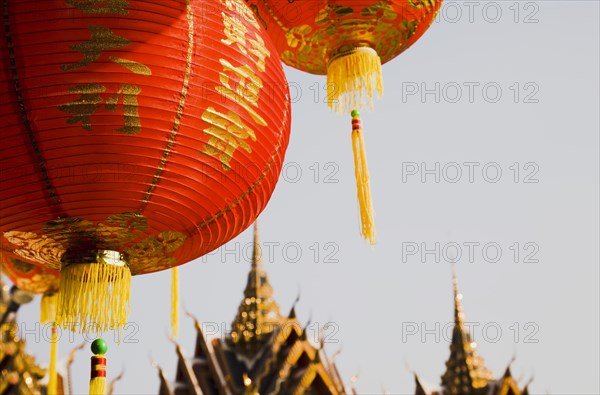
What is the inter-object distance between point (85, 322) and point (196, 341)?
1077cm

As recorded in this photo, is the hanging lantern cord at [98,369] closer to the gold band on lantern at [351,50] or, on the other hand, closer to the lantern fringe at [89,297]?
the lantern fringe at [89,297]

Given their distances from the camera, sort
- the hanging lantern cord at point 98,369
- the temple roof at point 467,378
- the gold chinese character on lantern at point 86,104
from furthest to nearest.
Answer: the temple roof at point 467,378 < the hanging lantern cord at point 98,369 < the gold chinese character on lantern at point 86,104

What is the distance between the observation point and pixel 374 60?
11.4 ft

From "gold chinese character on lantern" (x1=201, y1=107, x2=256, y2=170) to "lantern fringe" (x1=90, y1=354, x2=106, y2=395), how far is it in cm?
81

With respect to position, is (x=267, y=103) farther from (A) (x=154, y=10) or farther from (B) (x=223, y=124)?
(A) (x=154, y=10)

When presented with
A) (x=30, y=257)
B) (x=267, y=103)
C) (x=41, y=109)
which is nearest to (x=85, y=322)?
(x=30, y=257)

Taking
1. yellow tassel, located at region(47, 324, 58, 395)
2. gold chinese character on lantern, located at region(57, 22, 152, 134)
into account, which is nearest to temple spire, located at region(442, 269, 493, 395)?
yellow tassel, located at region(47, 324, 58, 395)

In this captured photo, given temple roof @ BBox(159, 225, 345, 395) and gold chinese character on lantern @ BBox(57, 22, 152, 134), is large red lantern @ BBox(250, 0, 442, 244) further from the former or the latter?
temple roof @ BBox(159, 225, 345, 395)

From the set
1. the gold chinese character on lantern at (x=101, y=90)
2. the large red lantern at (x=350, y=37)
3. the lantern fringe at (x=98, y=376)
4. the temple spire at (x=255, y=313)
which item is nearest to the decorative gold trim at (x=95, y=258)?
the lantern fringe at (x=98, y=376)

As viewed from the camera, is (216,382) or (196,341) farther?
(196,341)

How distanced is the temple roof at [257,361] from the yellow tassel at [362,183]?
829 cm

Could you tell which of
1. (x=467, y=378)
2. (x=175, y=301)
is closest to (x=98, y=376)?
(x=175, y=301)

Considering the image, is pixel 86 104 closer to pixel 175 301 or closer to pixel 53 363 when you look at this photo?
pixel 175 301

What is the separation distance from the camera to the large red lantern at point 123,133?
2076 mm
